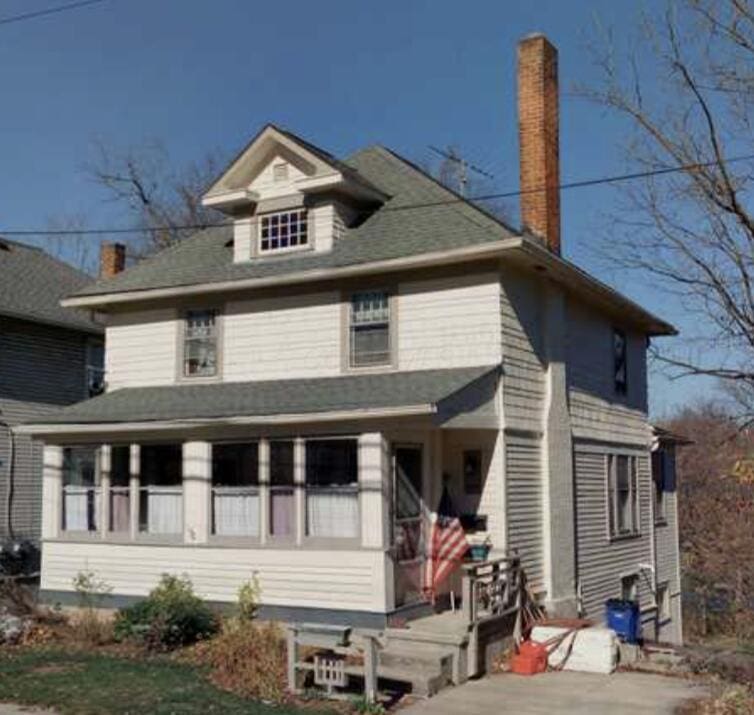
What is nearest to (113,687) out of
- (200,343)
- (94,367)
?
(200,343)

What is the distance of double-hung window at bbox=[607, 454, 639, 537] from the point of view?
2055 cm

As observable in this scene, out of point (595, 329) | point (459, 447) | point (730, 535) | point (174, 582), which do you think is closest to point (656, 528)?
point (730, 535)

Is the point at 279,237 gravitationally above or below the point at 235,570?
above

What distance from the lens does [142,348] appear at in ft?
62.4

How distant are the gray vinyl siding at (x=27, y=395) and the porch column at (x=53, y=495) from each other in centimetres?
588

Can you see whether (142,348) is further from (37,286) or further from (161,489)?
(37,286)

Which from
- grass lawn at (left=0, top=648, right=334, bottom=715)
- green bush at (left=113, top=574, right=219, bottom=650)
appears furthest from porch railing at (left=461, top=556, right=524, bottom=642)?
green bush at (left=113, top=574, right=219, bottom=650)

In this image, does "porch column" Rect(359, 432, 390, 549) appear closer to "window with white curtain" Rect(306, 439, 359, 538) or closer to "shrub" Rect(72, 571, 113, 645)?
"window with white curtain" Rect(306, 439, 359, 538)

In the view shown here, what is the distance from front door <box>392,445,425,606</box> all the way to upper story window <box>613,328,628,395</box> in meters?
7.55

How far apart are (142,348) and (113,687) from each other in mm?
8387

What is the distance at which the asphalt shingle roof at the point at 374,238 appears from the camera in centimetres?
1617

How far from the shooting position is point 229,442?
53.0 feet

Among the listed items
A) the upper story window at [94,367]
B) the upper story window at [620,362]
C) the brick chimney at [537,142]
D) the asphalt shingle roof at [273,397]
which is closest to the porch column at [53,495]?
the asphalt shingle roof at [273,397]

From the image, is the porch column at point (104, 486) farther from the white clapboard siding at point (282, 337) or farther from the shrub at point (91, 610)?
the white clapboard siding at point (282, 337)
